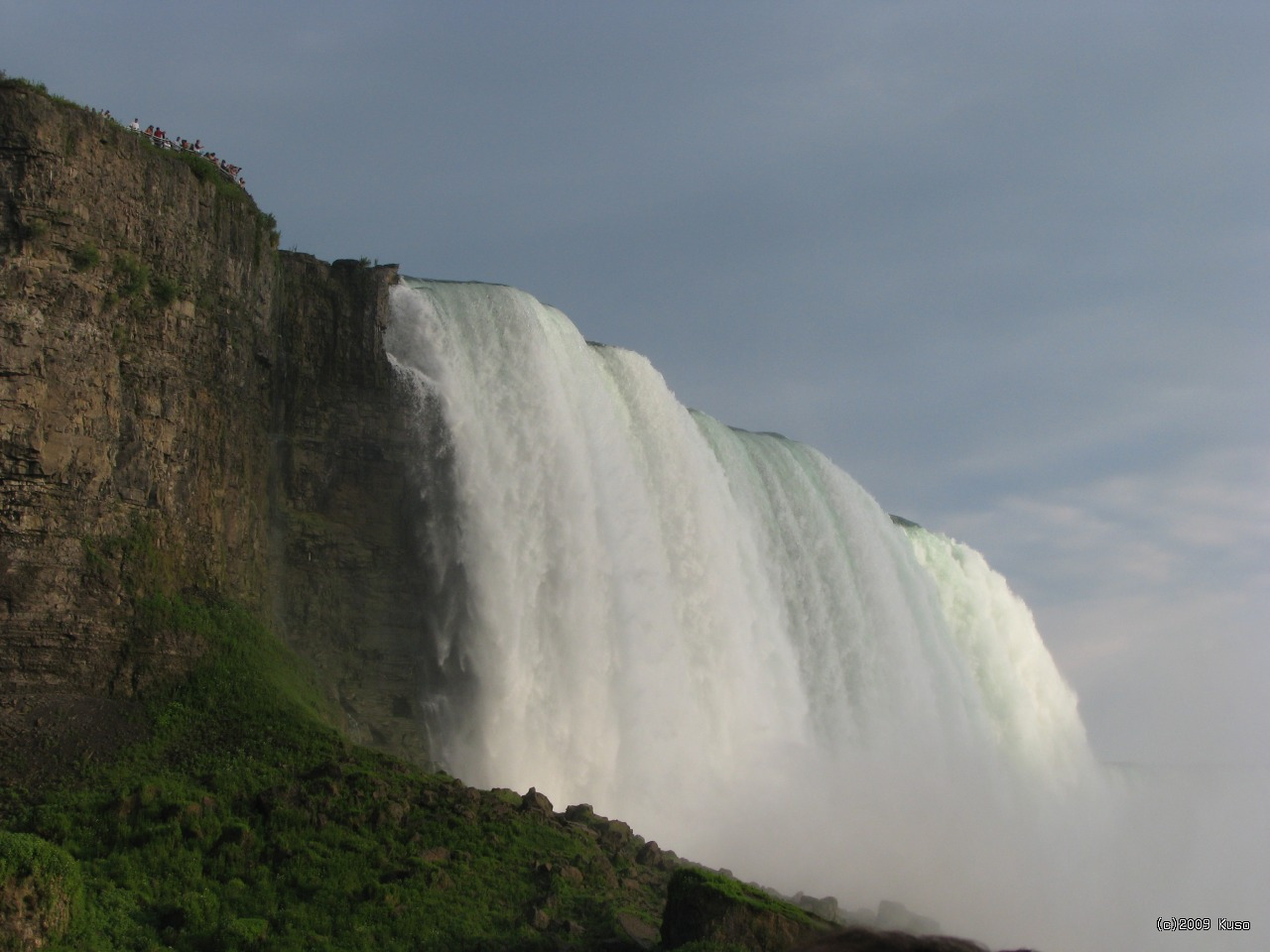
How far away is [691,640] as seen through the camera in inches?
1362

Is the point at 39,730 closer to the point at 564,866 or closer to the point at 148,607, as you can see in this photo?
the point at 148,607

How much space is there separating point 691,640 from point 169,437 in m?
14.1

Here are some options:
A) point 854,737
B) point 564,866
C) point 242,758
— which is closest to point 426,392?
point 242,758

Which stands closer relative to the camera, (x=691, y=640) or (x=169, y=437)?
(x=169, y=437)

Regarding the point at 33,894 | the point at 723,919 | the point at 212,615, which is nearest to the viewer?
the point at 33,894

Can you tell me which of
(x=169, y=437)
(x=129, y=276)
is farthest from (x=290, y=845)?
(x=129, y=276)

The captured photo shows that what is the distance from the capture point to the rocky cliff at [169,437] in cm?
2306

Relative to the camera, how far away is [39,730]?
Answer: 849 inches

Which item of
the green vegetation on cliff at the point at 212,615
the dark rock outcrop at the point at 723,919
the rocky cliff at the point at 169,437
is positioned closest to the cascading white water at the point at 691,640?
the rocky cliff at the point at 169,437

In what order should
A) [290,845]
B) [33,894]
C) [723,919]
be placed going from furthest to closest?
1. [290,845]
2. [723,919]
3. [33,894]

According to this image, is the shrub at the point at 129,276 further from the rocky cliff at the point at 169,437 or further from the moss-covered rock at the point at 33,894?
the moss-covered rock at the point at 33,894

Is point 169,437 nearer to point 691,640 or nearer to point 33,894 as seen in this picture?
point 33,894

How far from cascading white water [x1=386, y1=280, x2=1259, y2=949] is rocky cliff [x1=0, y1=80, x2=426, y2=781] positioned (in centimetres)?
161

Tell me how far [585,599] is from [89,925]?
602 inches
